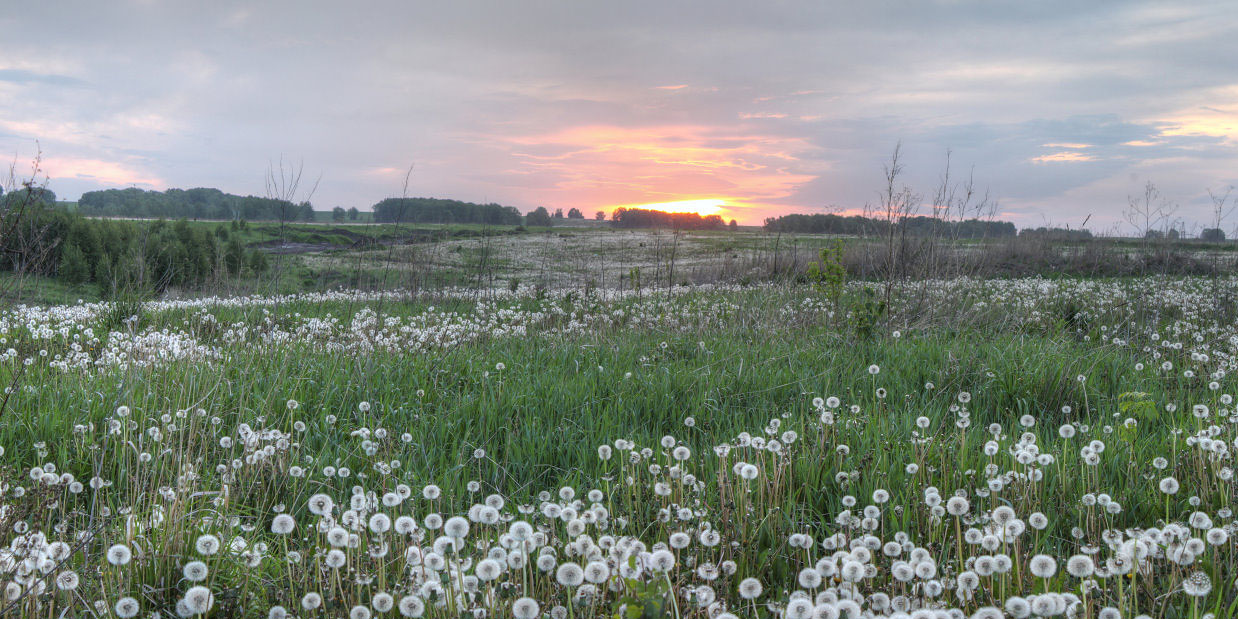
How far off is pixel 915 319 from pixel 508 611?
26.0ft

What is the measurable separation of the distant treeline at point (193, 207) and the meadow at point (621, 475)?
56.8 inches

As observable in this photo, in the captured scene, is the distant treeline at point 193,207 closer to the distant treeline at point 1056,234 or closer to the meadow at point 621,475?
the meadow at point 621,475

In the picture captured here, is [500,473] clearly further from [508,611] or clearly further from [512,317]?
[512,317]

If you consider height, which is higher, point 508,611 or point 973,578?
point 973,578

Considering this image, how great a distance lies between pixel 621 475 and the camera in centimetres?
349

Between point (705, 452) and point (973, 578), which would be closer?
point (973, 578)

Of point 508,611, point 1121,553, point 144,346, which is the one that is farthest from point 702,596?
point 144,346

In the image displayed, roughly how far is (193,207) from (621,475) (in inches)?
1060

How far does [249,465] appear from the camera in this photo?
324cm

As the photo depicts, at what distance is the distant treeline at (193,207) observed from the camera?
23.2 ft

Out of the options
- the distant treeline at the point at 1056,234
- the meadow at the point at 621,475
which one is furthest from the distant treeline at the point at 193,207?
the distant treeline at the point at 1056,234

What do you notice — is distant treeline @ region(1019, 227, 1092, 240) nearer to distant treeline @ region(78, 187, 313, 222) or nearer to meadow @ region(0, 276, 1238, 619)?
meadow @ region(0, 276, 1238, 619)

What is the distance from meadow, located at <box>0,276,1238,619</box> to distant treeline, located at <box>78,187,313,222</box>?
4.73 ft

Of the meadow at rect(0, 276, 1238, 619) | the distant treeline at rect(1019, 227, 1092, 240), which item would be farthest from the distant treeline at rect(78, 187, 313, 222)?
the distant treeline at rect(1019, 227, 1092, 240)
